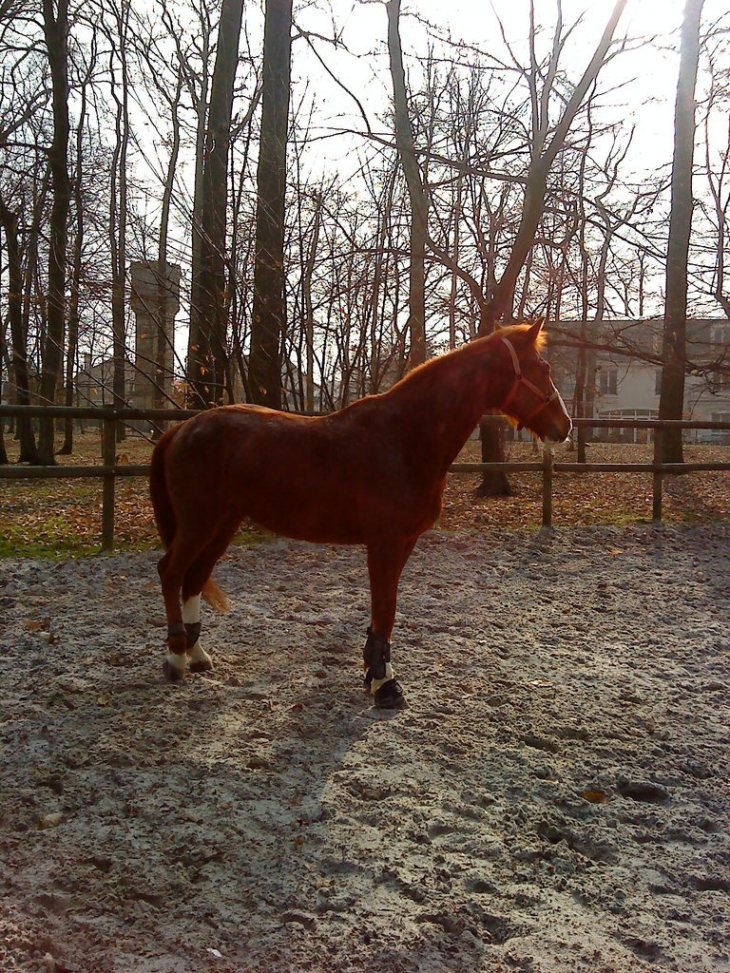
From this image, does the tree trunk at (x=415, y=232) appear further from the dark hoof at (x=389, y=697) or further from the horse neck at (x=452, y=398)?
the dark hoof at (x=389, y=697)

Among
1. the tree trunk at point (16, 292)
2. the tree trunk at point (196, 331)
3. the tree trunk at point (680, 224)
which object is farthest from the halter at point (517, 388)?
the tree trunk at point (16, 292)

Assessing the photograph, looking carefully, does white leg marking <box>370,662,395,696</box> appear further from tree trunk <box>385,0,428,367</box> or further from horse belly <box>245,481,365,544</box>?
tree trunk <box>385,0,428,367</box>

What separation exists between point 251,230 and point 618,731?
7.38 metres

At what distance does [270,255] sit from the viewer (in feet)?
27.5

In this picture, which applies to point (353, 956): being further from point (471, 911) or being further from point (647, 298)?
point (647, 298)

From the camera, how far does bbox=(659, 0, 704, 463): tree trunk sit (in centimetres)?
1273

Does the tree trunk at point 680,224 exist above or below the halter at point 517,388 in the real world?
above

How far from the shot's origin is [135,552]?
712 cm

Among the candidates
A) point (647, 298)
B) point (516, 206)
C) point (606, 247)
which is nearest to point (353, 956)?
point (516, 206)

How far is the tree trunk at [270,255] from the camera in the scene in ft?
27.9

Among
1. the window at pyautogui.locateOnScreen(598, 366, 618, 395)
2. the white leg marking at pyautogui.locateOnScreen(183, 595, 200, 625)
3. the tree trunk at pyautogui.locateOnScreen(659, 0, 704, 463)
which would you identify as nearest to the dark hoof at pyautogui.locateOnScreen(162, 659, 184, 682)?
the white leg marking at pyautogui.locateOnScreen(183, 595, 200, 625)

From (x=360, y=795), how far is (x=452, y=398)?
1976 mm

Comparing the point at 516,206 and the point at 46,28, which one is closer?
the point at 516,206

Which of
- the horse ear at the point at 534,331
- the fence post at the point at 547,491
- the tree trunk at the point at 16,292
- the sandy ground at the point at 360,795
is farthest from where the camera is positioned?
the tree trunk at the point at 16,292
